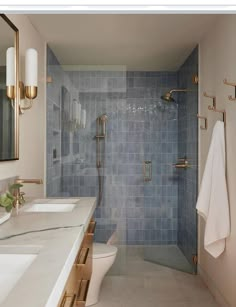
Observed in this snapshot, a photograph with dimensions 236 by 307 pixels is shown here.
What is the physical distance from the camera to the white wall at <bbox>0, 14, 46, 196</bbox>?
8.51ft

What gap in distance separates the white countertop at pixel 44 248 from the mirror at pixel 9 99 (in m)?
0.45

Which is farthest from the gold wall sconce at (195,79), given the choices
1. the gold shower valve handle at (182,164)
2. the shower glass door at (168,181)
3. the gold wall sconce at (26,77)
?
the gold wall sconce at (26,77)

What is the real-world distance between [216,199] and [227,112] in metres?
0.63

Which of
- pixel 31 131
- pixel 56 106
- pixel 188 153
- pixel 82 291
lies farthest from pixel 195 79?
pixel 82 291

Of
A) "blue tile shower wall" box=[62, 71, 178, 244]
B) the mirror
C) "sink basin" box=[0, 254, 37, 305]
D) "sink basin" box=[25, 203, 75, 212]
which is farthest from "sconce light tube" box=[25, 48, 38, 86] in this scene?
"sink basin" box=[0, 254, 37, 305]

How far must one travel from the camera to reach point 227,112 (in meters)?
2.65

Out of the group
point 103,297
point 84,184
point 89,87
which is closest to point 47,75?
point 89,87

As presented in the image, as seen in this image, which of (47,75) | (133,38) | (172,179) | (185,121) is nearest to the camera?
(133,38)

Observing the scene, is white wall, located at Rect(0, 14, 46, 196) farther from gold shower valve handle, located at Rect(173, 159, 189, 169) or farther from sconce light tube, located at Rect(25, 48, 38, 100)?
gold shower valve handle, located at Rect(173, 159, 189, 169)

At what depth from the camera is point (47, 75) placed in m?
3.58

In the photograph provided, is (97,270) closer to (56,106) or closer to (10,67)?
(10,67)

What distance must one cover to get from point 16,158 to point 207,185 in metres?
1.41

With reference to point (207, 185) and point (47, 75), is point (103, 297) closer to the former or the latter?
point (207, 185)

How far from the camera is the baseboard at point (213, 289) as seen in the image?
→ 2.66 m
